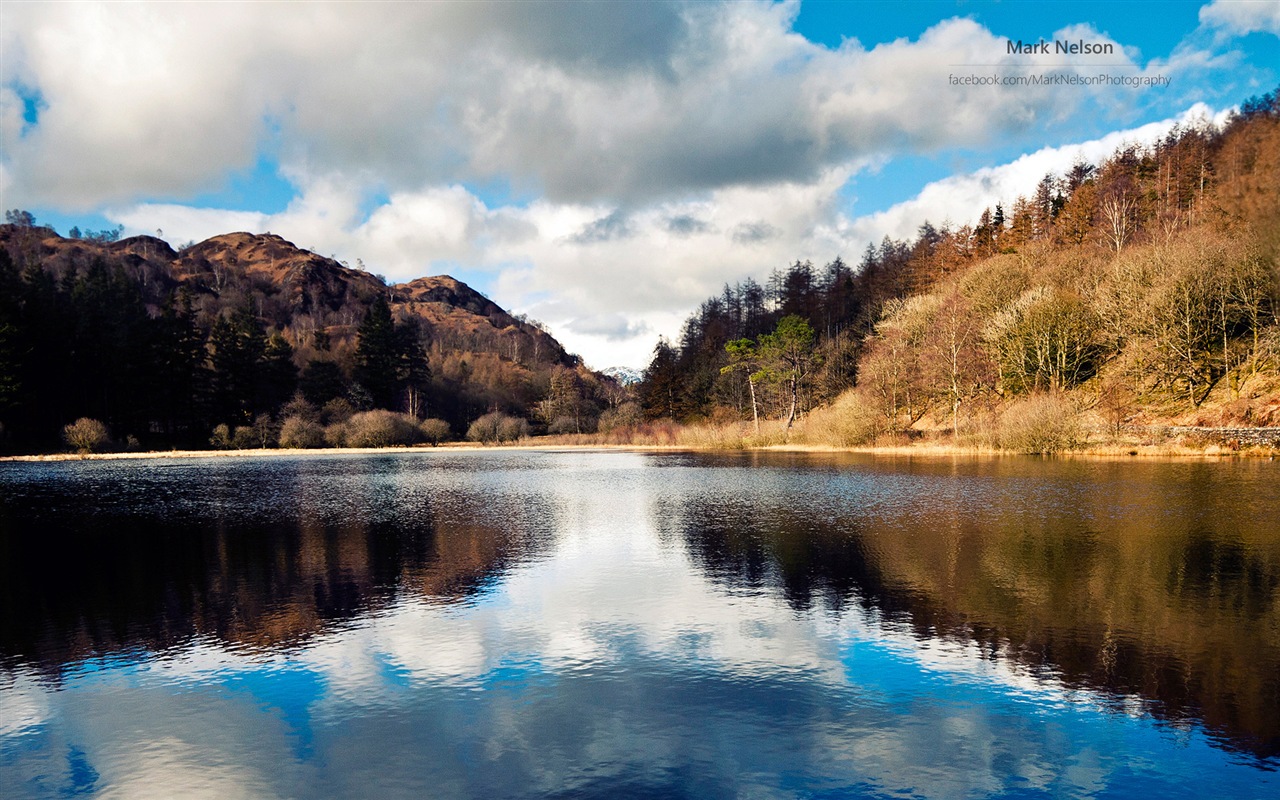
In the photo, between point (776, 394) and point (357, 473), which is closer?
point (357, 473)

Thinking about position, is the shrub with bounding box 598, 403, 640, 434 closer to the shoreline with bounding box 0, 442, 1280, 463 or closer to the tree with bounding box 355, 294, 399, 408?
the shoreline with bounding box 0, 442, 1280, 463

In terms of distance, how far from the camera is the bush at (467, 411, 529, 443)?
3814 inches

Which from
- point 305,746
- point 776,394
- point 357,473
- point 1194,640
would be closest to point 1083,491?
point 1194,640

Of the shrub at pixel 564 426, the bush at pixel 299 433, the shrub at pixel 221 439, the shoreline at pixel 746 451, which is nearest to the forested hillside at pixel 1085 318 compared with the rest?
the shoreline at pixel 746 451

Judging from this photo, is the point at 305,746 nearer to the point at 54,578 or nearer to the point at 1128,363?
the point at 54,578

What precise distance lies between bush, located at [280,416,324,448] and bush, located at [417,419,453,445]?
12492mm

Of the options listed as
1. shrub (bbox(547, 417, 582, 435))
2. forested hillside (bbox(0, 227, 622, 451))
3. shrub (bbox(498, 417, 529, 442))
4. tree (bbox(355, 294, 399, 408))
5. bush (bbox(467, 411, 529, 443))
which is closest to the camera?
forested hillside (bbox(0, 227, 622, 451))

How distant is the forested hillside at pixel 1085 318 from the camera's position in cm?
4734

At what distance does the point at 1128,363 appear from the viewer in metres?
54.6

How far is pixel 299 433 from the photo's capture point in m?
84.0

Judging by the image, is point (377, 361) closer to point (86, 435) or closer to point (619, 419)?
point (619, 419)

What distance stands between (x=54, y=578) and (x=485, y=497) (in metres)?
16.1

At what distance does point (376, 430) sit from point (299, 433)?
8.11m

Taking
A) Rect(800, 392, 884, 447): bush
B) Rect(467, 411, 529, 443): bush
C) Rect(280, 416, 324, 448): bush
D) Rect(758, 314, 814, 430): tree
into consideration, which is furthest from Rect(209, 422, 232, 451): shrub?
Rect(800, 392, 884, 447): bush
